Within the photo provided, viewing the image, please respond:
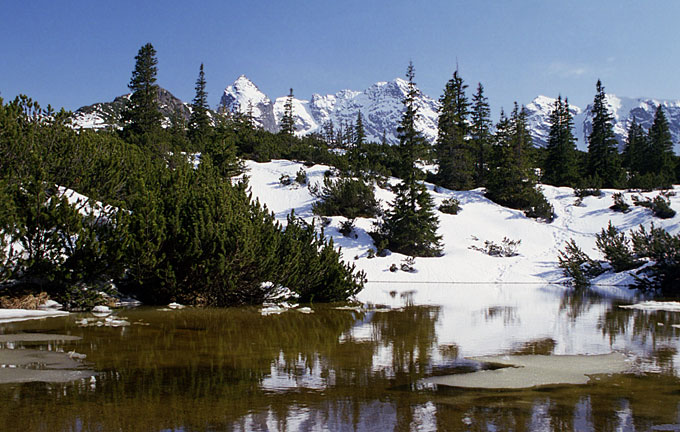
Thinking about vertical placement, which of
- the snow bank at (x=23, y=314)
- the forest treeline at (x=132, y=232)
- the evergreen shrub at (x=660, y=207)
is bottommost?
the snow bank at (x=23, y=314)

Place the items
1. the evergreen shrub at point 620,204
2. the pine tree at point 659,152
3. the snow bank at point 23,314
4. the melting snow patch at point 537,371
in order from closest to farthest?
the melting snow patch at point 537,371
the snow bank at point 23,314
the evergreen shrub at point 620,204
the pine tree at point 659,152

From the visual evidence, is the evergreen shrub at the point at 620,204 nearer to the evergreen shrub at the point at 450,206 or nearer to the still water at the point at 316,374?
the evergreen shrub at the point at 450,206

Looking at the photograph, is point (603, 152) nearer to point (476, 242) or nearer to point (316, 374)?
point (476, 242)

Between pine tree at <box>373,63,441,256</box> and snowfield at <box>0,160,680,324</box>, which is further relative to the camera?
pine tree at <box>373,63,441,256</box>

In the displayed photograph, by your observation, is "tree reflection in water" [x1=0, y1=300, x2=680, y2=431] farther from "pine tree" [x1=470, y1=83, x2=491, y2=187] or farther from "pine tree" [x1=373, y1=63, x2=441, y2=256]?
"pine tree" [x1=470, y1=83, x2=491, y2=187]

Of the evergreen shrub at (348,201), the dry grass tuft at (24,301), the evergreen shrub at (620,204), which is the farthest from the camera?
the evergreen shrub at (620,204)

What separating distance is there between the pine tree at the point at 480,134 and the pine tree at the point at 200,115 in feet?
80.1

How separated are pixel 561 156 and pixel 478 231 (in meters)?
24.6

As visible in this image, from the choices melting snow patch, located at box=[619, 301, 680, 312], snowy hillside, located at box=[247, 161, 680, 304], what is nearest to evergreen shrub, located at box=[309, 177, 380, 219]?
snowy hillside, located at box=[247, 161, 680, 304]

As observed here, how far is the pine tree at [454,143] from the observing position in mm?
42594

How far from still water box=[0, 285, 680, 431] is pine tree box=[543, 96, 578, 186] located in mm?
40346

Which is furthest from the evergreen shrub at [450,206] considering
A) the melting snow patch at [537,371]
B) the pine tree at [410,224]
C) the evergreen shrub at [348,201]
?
the melting snow patch at [537,371]

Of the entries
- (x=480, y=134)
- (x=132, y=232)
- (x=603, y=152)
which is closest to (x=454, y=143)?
(x=480, y=134)

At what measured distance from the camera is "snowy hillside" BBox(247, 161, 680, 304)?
88.0 ft
